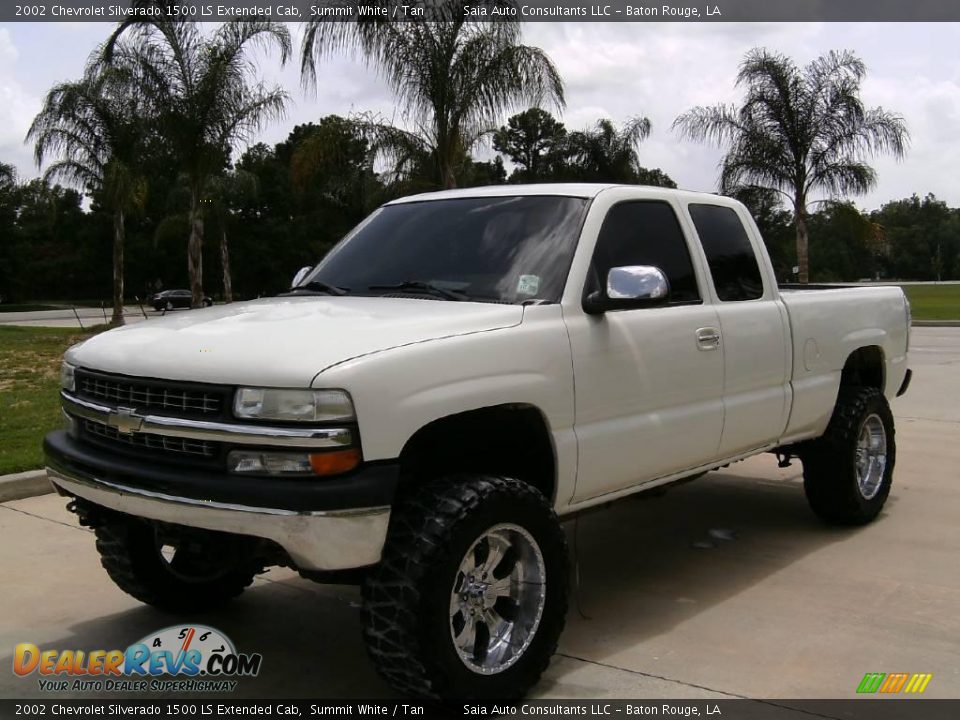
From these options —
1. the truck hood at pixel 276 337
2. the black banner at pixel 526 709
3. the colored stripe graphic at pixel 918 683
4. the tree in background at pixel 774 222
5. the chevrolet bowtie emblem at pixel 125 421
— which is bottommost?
the colored stripe graphic at pixel 918 683

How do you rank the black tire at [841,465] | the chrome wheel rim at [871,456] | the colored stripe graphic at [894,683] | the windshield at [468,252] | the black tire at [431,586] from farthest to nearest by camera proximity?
1. the chrome wheel rim at [871,456]
2. the black tire at [841,465]
3. the windshield at [468,252]
4. the colored stripe graphic at [894,683]
5. the black tire at [431,586]

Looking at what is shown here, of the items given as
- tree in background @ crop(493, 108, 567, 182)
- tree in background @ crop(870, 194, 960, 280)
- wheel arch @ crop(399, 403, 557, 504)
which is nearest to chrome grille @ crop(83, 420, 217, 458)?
wheel arch @ crop(399, 403, 557, 504)

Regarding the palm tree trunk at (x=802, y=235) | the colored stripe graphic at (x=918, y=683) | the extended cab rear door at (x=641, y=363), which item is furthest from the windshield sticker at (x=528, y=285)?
the palm tree trunk at (x=802, y=235)

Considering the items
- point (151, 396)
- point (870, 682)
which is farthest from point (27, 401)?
point (870, 682)

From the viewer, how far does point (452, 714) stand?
138 inches

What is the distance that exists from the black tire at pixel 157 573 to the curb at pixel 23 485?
2.71m

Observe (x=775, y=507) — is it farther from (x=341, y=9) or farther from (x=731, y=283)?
(x=341, y=9)

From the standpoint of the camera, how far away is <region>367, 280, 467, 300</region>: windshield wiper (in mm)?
4188

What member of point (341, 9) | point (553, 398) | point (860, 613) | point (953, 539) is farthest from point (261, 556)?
point (341, 9)

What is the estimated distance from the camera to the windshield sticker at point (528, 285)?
4137 millimetres

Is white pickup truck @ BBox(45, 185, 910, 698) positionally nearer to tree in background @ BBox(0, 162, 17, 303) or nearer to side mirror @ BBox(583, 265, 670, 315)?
side mirror @ BBox(583, 265, 670, 315)

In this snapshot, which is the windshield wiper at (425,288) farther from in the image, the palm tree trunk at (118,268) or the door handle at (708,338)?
the palm tree trunk at (118,268)

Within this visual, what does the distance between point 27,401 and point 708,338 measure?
337 inches

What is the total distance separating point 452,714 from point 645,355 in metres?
1.73
